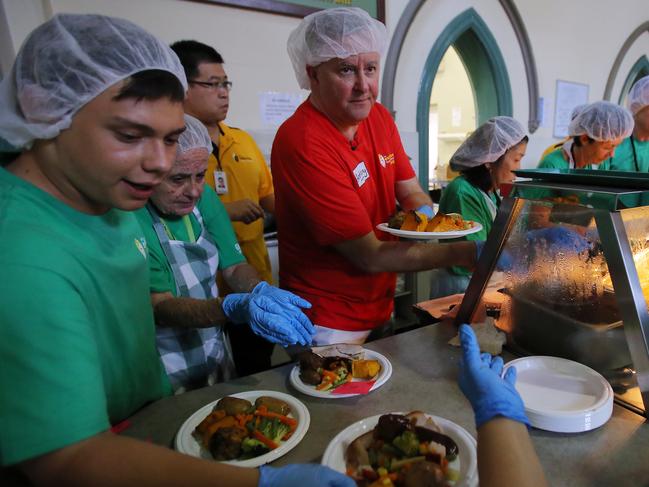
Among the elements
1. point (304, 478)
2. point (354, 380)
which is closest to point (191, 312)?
point (354, 380)

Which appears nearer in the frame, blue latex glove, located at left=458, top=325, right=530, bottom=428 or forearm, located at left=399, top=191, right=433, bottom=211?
blue latex glove, located at left=458, top=325, right=530, bottom=428

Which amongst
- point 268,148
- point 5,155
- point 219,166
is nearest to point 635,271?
point 5,155

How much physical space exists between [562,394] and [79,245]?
4.45ft

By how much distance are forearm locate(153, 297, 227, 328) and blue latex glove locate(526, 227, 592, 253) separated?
112 cm

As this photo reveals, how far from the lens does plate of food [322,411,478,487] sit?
35.6 inches

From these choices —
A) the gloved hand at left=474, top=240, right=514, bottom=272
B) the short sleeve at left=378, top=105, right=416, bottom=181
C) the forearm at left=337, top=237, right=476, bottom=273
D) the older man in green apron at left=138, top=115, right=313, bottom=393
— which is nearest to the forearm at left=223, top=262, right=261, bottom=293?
the older man in green apron at left=138, top=115, right=313, bottom=393

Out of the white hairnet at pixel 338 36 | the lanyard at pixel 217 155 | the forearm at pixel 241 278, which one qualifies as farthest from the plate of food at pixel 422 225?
the lanyard at pixel 217 155

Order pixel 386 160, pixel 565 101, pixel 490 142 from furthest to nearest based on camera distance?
pixel 565 101 → pixel 490 142 → pixel 386 160

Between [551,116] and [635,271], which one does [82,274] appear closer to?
[635,271]

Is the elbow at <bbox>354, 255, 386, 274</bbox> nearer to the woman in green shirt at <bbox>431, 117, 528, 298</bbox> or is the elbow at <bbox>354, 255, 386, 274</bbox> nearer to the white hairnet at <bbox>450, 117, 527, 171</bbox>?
the woman in green shirt at <bbox>431, 117, 528, 298</bbox>

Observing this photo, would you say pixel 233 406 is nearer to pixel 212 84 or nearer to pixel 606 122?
pixel 212 84

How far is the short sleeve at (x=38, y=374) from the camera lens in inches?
28.6

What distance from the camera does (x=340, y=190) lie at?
170cm

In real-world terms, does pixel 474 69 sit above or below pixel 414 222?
above
